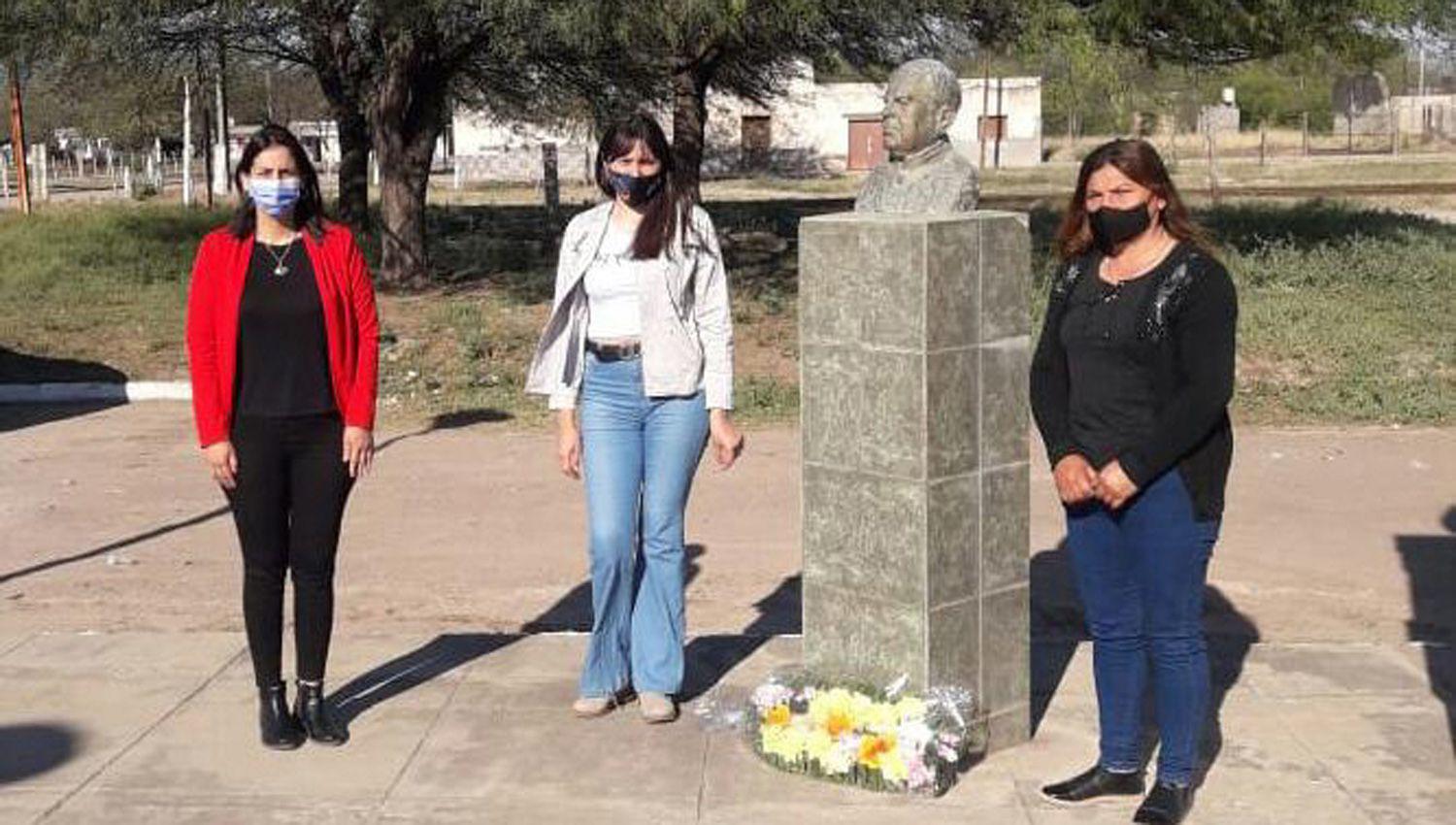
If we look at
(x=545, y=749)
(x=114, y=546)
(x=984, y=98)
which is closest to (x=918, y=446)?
(x=545, y=749)

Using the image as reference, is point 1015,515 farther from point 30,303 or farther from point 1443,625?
point 30,303

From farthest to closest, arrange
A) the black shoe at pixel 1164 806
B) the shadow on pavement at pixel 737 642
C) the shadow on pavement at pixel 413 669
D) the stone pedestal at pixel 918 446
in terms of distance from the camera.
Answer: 1. the shadow on pavement at pixel 737 642
2. the shadow on pavement at pixel 413 669
3. the stone pedestal at pixel 918 446
4. the black shoe at pixel 1164 806

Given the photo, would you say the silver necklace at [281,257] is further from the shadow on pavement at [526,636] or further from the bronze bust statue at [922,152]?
the bronze bust statue at [922,152]

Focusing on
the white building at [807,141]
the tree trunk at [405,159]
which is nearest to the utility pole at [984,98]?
the white building at [807,141]

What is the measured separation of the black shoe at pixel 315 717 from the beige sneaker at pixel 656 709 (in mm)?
903

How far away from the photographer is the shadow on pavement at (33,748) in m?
5.19

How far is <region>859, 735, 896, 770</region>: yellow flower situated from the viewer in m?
4.83

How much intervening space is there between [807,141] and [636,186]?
187ft

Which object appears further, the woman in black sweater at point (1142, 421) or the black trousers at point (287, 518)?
the black trousers at point (287, 518)

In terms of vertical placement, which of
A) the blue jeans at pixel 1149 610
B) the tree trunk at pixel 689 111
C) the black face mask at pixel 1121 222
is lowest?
the blue jeans at pixel 1149 610

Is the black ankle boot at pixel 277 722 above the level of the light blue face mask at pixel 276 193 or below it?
below

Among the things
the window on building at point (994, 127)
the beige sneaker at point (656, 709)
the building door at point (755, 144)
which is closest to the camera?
the beige sneaker at point (656, 709)

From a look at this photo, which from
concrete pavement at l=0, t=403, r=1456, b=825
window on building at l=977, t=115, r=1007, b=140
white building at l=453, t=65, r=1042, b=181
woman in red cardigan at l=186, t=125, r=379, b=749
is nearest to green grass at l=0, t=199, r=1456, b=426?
concrete pavement at l=0, t=403, r=1456, b=825

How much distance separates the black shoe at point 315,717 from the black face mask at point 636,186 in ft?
5.66
